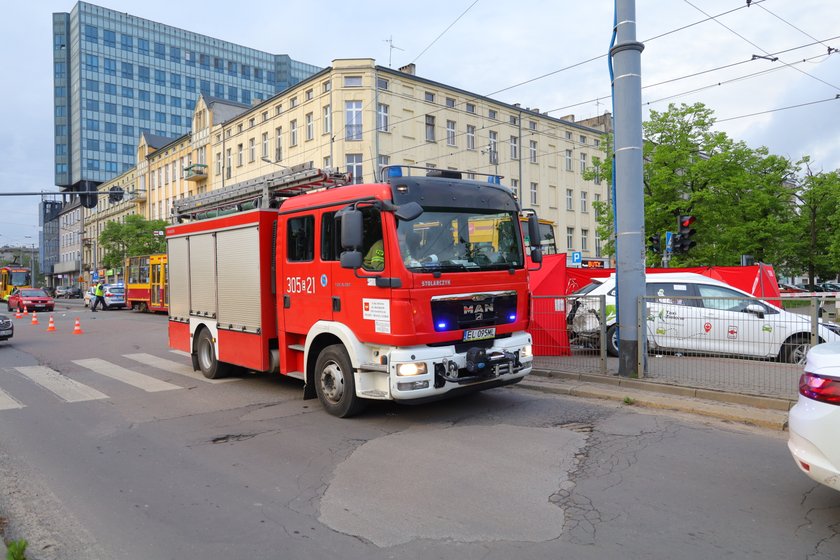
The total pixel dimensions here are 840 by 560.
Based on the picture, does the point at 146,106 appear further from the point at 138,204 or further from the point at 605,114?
the point at 605,114

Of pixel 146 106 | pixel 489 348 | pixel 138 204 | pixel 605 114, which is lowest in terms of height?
pixel 489 348

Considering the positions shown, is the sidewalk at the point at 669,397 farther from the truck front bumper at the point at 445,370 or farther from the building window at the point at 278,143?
the building window at the point at 278,143

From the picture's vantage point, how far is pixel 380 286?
21.2 feet

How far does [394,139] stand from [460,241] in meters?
31.8

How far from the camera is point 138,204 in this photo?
68.2 metres

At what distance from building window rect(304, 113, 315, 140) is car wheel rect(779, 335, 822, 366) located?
35.0 m

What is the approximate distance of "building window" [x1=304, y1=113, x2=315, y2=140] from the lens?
38.9m

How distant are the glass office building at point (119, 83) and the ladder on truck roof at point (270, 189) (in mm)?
85853

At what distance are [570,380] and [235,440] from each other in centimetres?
512

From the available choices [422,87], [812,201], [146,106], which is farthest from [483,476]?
[146,106]

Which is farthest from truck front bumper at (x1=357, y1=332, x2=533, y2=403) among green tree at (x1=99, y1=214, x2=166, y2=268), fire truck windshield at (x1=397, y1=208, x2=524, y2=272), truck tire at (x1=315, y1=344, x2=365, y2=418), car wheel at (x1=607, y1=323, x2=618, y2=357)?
green tree at (x1=99, y1=214, x2=166, y2=268)

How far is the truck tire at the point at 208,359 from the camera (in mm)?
10039

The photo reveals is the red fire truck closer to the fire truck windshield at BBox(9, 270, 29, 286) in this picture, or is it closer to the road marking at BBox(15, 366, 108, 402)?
the road marking at BBox(15, 366, 108, 402)

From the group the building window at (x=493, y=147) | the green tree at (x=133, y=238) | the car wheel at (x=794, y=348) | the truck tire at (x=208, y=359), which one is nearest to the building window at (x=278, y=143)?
the building window at (x=493, y=147)
